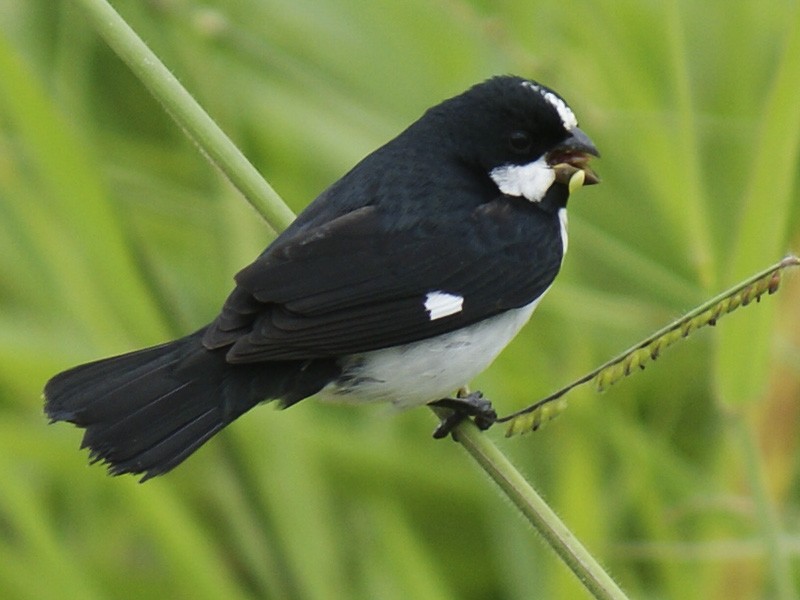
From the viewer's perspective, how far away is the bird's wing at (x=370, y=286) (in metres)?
1.63

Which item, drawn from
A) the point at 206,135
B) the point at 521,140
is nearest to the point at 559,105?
the point at 521,140

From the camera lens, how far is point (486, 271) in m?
1.80

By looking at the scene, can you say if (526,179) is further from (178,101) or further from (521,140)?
(178,101)

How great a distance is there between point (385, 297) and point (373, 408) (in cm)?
114

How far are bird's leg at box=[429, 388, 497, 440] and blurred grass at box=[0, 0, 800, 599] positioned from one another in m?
0.34

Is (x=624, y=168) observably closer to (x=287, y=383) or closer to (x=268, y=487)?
(x=268, y=487)

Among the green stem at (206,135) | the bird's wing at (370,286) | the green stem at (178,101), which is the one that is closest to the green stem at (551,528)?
the green stem at (206,135)

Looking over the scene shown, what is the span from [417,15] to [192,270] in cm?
71

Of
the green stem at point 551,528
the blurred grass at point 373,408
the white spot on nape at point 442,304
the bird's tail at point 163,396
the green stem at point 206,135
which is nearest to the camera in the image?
the green stem at point 551,528

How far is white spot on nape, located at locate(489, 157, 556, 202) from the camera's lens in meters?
1.92

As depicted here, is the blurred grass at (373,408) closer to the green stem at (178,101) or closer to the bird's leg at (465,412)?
the bird's leg at (465,412)

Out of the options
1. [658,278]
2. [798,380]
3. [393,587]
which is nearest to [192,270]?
[393,587]

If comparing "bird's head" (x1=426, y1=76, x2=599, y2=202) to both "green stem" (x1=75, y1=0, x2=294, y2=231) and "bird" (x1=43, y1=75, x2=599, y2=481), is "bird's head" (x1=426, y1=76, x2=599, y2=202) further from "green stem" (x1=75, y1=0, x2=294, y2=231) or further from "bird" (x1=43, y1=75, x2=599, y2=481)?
"green stem" (x1=75, y1=0, x2=294, y2=231)

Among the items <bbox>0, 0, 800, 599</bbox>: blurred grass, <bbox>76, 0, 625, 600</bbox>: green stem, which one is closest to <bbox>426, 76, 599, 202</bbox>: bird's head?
<bbox>0, 0, 800, 599</bbox>: blurred grass
